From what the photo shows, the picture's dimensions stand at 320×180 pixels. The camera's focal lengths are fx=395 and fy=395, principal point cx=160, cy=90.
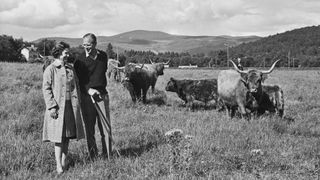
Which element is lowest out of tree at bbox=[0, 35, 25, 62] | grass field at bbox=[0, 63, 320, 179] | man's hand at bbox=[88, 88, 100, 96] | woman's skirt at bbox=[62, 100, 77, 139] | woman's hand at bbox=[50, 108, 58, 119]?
grass field at bbox=[0, 63, 320, 179]

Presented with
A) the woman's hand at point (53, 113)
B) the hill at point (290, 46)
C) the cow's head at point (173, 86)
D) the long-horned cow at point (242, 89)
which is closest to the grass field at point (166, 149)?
the woman's hand at point (53, 113)

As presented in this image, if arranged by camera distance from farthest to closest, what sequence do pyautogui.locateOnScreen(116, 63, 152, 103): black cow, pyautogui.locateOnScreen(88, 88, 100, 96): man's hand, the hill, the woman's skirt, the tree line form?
1. the hill
2. the tree line
3. pyautogui.locateOnScreen(116, 63, 152, 103): black cow
4. pyautogui.locateOnScreen(88, 88, 100, 96): man's hand
5. the woman's skirt

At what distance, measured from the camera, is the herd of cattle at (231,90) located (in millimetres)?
11008

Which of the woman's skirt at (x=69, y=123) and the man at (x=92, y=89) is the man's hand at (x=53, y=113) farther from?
the man at (x=92, y=89)

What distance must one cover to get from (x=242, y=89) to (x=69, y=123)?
652 cm

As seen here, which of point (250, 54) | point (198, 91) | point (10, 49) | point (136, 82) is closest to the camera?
point (198, 91)

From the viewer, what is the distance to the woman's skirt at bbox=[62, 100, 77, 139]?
228 inches

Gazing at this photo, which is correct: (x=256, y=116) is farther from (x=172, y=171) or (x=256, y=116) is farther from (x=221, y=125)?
(x=172, y=171)

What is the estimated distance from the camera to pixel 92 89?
623 centimetres

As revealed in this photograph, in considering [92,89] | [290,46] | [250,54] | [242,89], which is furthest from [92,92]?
[290,46]

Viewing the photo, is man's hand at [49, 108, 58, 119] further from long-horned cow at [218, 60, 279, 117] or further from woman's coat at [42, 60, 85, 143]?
long-horned cow at [218, 60, 279, 117]

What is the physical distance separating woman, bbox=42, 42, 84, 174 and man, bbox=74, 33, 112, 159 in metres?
0.32

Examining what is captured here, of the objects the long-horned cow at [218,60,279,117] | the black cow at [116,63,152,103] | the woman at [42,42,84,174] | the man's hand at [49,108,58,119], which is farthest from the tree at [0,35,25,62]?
the man's hand at [49,108,58,119]

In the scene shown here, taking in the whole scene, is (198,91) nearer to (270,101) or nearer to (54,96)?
(270,101)
